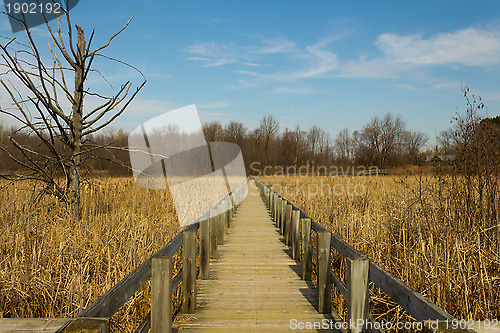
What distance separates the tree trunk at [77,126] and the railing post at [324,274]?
421cm

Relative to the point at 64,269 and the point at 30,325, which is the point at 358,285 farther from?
the point at 64,269

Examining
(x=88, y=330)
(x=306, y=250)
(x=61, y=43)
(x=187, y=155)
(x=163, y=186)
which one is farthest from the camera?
(x=187, y=155)

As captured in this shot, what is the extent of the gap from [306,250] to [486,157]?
9.23 ft

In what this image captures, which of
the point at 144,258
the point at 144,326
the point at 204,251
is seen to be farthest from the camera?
the point at 204,251

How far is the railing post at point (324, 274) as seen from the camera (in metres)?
3.69

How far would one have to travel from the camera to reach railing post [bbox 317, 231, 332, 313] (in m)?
3.69

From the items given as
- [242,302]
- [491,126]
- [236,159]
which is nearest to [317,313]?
[242,302]

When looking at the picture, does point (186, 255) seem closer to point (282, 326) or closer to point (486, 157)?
point (282, 326)

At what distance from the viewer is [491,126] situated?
4.79m

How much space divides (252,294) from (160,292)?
1.87 metres

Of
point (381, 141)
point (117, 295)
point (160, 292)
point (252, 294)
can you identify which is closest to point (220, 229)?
point (252, 294)

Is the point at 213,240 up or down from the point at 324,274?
down

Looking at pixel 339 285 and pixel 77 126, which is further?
pixel 77 126

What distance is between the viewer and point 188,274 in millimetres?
3754
